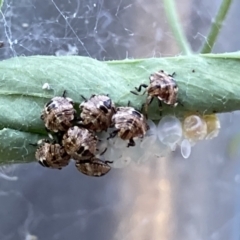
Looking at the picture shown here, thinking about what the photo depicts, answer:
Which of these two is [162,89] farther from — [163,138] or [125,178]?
[125,178]

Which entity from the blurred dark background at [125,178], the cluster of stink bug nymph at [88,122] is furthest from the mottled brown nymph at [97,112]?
the blurred dark background at [125,178]

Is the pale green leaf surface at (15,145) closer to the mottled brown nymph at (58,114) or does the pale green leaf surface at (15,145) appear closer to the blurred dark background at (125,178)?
the mottled brown nymph at (58,114)

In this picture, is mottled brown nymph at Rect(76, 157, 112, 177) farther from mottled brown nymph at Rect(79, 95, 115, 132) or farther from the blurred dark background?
the blurred dark background

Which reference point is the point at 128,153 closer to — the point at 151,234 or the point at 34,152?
the point at 34,152

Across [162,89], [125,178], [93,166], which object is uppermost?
[162,89]

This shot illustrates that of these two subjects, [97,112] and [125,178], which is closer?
[97,112]

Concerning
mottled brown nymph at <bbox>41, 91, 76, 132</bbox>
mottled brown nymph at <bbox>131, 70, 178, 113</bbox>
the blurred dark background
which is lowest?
the blurred dark background

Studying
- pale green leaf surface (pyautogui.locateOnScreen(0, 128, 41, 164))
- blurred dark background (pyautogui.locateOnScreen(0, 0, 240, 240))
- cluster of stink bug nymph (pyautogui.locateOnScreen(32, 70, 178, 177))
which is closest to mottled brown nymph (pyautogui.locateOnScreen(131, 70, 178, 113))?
cluster of stink bug nymph (pyautogui.locateOnScreen(32, 70, 178, 177))

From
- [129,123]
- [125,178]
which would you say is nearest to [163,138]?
[129,123]
